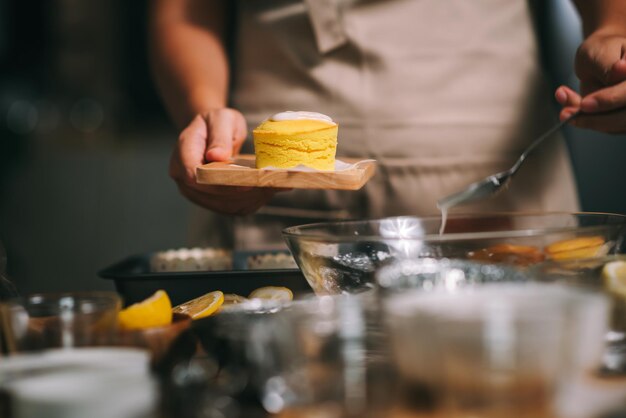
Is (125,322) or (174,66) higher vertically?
(174,66)

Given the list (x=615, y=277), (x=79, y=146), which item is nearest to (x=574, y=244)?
(x=615, y=277)

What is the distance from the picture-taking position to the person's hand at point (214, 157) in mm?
1091

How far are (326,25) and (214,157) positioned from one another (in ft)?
1.47

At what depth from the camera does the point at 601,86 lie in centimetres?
119

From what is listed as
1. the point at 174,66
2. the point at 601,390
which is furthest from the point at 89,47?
the point at 601,390

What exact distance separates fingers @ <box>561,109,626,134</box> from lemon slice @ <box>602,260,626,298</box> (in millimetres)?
456

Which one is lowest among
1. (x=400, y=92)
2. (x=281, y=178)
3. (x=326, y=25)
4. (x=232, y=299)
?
(x=232, y=299)

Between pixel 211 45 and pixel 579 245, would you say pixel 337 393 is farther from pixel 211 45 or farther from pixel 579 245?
pixel 211 45

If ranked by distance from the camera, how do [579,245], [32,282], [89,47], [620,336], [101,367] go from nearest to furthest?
[101,367], [620,336], [579,245], [32,282], [89,47]

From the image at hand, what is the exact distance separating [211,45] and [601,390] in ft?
3.86

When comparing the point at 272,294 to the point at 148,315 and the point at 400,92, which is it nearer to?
the point at 148,315

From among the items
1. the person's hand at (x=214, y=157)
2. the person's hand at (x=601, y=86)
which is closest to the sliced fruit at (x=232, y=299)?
the person's hand at (x=214, y=157)

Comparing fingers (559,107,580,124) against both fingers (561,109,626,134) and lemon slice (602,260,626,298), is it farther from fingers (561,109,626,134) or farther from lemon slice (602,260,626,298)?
lemon slice (602,260,626,298)

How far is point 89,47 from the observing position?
3.57 m
